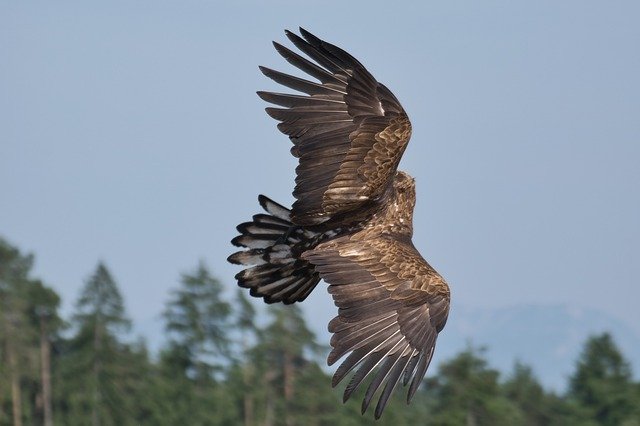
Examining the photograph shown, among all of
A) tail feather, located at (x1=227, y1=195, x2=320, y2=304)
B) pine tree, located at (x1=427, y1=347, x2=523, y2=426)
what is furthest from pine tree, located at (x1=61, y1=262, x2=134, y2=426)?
tail feather, located at (x1=227, y1=195, x2=320, y2=304)

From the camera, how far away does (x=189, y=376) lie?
54.6 meters

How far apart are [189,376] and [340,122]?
141 ft

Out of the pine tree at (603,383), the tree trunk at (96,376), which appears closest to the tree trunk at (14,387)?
the tree trunk at (96,376)

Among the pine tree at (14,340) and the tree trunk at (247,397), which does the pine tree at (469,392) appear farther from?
the pine tree at (14,340)

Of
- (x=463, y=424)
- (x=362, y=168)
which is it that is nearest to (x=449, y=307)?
(x=362, y=168)

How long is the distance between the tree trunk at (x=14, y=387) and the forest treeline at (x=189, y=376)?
1.7 inches

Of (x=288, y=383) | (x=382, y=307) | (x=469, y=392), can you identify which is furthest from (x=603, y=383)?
(x=382, y=307)

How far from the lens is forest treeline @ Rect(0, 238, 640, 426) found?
164 ft

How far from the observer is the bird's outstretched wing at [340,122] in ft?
39.9

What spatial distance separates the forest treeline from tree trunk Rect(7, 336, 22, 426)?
4cm

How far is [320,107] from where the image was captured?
40.0 ft

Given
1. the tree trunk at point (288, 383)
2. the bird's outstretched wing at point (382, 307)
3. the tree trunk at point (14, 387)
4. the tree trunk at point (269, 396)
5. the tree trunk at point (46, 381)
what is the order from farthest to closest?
the tree trunk at point (46, 381) < the tree trunk at point (14, 387) < the tree trunk at point (269, 396) < the tree trunk at point (288, 383) < the bird's outstretched wing at point (382, 307)

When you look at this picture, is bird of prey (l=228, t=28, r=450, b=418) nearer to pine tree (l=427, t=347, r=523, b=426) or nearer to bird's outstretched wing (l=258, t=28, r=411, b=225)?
bird's outstretched wing (l=258, t=28, r=411, b=225)

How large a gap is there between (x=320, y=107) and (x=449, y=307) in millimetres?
1718
